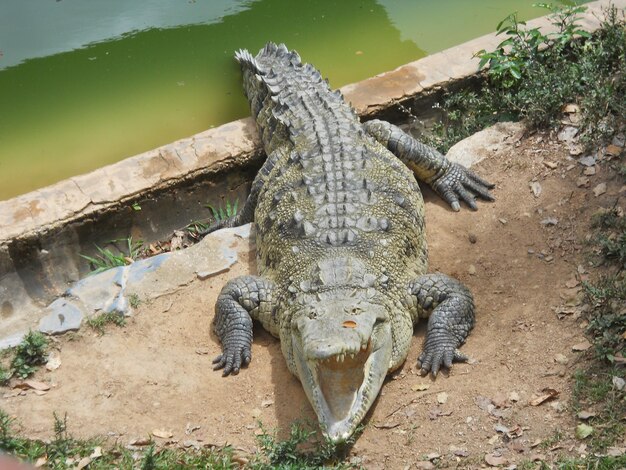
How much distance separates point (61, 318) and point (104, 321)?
0.33 metres

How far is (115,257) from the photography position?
6.66 meters

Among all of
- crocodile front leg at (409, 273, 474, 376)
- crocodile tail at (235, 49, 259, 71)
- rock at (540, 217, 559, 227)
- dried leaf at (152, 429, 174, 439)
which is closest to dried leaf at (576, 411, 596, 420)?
crocodile front leg at (409, 273, 474, 376)

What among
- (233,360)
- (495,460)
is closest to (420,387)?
(495,460)

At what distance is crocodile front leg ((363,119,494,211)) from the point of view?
21.6 feet

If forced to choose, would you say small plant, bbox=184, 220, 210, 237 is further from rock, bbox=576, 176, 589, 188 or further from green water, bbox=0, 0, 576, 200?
rock, bbox=576, 176, 589, 188

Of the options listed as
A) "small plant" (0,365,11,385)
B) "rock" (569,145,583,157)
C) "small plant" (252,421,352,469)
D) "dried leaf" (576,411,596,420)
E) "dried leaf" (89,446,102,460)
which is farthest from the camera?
"rock" (569,145,583,157)

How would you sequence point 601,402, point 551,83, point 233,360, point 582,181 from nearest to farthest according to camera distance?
point 601,402 < point 233,360 < point 582,181 < point 551,83

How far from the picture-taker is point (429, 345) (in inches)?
203

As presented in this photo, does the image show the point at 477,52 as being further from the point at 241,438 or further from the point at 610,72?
the point at 241,438

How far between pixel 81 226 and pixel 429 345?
10.7 feet

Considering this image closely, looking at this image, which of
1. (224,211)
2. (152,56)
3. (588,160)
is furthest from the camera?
(152,56)

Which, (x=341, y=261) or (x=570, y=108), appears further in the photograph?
(x=570, y=108)

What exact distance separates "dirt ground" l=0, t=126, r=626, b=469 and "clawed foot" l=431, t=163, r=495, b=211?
0.12 m

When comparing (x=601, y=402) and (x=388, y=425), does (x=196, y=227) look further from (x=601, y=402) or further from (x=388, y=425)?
(x=601, y=402)
